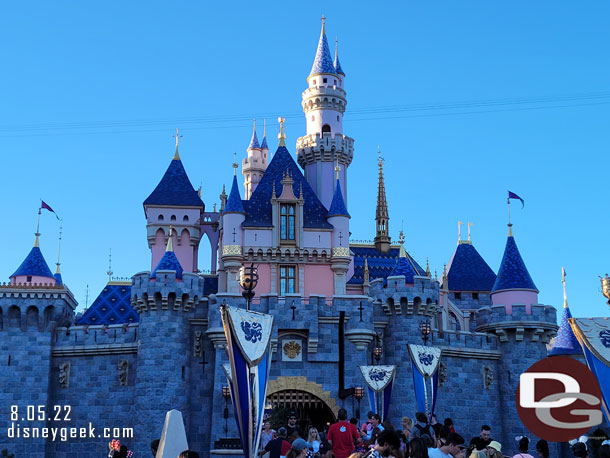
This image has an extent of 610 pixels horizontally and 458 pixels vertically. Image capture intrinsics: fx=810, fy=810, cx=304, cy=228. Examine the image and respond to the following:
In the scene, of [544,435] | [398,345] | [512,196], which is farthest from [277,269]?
[544,435]

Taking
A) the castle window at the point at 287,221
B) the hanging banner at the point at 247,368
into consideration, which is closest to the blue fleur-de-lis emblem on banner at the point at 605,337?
the hanging banner at the point at 247,368

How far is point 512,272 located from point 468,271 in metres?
15.3

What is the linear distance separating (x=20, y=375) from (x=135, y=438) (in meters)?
4.80

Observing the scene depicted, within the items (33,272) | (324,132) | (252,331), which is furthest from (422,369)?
(324,132)

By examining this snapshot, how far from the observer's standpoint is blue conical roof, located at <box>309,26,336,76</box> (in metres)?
37.7

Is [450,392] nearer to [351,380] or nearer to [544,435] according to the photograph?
[351,380]

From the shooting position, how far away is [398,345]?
86.9 ft

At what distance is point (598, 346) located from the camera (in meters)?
12.9

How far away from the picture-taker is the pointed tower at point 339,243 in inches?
1217

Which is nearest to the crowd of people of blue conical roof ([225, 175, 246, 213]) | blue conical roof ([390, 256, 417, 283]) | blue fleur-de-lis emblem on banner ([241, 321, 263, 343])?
blue fleur-de-lis emblem on banner ([241, 321, 263, 343])

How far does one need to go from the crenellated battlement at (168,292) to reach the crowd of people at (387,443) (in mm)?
11157

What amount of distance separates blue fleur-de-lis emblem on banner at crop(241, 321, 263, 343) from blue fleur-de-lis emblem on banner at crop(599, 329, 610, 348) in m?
5.86

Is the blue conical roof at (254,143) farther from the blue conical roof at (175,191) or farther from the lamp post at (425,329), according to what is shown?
the lamp post at (425,329)

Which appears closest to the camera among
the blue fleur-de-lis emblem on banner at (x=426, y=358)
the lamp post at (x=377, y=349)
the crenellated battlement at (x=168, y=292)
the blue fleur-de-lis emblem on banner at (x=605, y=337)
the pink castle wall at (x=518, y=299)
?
the blue fleur-de-lis emblem on banner at (x=605, y=337)
